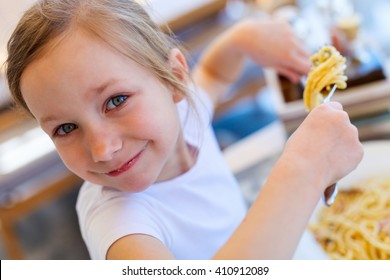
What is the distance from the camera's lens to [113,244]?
1.50ft

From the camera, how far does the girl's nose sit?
421 mm

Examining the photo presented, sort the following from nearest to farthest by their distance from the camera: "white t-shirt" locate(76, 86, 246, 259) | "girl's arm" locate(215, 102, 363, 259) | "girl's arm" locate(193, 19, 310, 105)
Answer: "girl's arm" locate(215, 102, 363, 259) < "white t-shirt" locate(76, 86, 246, 259) < "girl's arm" locate(193, 19, 310, 105)

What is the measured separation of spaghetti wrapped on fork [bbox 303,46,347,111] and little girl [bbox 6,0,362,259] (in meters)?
0.06

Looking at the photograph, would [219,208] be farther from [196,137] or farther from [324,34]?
[324,34]

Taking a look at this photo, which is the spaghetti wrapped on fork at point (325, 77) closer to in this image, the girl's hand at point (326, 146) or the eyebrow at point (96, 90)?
the girl's hand at point (326, 146)

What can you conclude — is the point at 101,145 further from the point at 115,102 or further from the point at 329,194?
the point at 329,194

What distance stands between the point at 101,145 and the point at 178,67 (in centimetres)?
15

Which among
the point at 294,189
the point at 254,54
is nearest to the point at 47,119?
the point at 294,189

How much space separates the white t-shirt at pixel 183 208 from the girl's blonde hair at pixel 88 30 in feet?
0.45

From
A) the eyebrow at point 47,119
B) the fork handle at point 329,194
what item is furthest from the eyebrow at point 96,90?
the fork handle at point 329,194

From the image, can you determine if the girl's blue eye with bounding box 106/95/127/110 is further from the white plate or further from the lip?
the white plate

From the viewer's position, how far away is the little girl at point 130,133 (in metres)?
0.39

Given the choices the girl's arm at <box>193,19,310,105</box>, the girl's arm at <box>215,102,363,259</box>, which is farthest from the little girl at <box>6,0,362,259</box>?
the girl's arm at <box>193,19,310,105</box>
